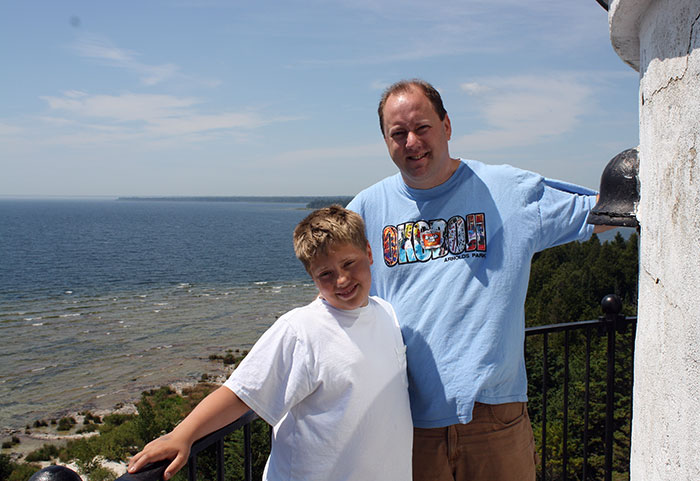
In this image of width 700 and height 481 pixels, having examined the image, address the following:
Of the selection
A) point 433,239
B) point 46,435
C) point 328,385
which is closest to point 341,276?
point 328,385

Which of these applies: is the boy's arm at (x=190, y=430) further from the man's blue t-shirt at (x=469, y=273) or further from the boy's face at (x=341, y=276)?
the man's blue t-shirt at (x=469, y=273)

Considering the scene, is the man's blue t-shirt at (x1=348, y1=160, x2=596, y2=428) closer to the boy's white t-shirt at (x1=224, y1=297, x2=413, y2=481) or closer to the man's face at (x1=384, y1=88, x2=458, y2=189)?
the man's face at (x1=384, y1=88, x2=458, y2=189)

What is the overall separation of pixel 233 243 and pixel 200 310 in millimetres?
68028

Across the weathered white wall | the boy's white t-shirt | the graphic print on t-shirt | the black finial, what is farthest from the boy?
the black finial

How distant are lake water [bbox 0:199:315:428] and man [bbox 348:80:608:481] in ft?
126

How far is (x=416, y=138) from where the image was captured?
2457 millimetres

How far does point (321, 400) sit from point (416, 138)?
3.91 feet

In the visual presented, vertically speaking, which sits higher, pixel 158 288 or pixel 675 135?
pixel 675 135

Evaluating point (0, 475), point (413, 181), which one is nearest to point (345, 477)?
point (413, 181)

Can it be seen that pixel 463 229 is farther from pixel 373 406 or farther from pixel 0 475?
pixel 0 475

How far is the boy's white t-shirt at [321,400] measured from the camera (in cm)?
197

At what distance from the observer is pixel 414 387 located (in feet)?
7.75

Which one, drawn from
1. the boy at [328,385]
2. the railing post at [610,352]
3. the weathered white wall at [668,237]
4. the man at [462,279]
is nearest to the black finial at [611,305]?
the railing post at [610,352]

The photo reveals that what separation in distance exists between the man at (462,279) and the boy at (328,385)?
21 cm
